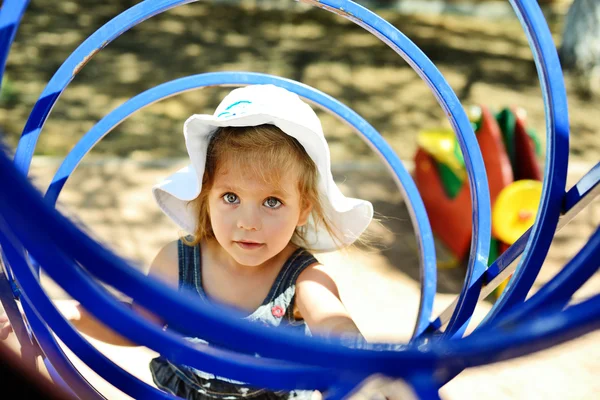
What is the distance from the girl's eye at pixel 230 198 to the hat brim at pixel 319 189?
0.10 metres

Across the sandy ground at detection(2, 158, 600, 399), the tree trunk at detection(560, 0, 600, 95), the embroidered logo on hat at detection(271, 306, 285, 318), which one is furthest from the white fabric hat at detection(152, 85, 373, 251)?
the tree trunk at detection(560, 0, 600, 95)

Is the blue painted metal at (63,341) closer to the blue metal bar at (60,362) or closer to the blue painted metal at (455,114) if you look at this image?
the blue metal bar at (60,362)

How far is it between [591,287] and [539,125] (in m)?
1.81

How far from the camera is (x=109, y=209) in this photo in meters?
3.13

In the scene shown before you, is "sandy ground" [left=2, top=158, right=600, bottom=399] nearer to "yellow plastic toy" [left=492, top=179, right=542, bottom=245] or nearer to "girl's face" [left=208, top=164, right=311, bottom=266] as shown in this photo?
"yellow plastic toy" [left=492, top=179, right=542, bottom=245]

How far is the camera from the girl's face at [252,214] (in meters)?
1.59

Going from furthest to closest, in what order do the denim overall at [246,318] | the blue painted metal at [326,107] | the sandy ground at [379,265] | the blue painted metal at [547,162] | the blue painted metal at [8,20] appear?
the sandy ground at [379,265] → the blue painted metal at [326,107] → the denim overall at [246,318] → the blue painted metal at [547,162] → the blue painted metal at [8,20]

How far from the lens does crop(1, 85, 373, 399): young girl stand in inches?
63.2

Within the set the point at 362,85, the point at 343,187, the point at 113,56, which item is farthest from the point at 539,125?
the point at 113,56

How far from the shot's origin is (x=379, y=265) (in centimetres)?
299

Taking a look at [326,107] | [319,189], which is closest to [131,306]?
[319,189]

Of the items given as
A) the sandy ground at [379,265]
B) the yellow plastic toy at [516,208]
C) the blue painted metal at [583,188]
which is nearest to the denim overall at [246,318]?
the sandy ground at [379,265]

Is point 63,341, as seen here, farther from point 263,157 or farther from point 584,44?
point 584,44

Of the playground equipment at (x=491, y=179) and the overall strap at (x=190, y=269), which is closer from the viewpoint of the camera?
the overall strap at (x=190, y=269)
